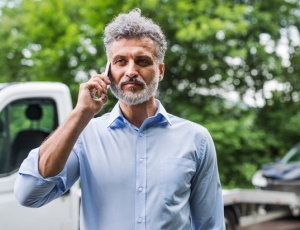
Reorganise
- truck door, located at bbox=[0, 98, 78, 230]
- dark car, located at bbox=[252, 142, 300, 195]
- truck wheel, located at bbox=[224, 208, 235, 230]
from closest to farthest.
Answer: truck door, located at bbox=[0, 98, 78, 230] < truck wheel, located at bbox=[224, 208, 235, 230] < dark car, located at bbox=[252, 142, 300, 195]

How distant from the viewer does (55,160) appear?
163 cm

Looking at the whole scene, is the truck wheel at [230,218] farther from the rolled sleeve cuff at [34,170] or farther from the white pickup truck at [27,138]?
the rolled sleeve cuff at [34,170]

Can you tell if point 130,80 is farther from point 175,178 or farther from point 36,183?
point 36,183

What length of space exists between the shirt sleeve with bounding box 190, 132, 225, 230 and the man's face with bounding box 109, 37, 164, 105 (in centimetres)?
32

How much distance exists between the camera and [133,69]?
1837 mm

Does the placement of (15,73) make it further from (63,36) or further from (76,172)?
(76,172)

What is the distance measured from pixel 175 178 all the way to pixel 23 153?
2475 millimetres

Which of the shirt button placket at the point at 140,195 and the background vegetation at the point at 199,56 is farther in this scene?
the background vegetation at the point at 199,56

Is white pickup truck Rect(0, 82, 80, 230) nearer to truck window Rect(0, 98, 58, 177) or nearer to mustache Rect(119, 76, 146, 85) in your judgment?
truck window Rect(0, 98, 58, 177)

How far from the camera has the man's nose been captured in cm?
183

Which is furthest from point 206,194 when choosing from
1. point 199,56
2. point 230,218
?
point 199,56

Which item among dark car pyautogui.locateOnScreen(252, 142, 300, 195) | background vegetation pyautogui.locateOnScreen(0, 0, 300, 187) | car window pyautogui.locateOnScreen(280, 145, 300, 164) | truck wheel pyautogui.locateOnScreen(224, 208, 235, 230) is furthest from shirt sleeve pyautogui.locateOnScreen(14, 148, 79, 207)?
car window pyautogui.locateOnScreen(280, 145, 300, 164)

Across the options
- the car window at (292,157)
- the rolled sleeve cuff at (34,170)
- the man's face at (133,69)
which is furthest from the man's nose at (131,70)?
the car window at (292,157)

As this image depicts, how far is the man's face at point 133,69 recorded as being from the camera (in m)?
1.85
